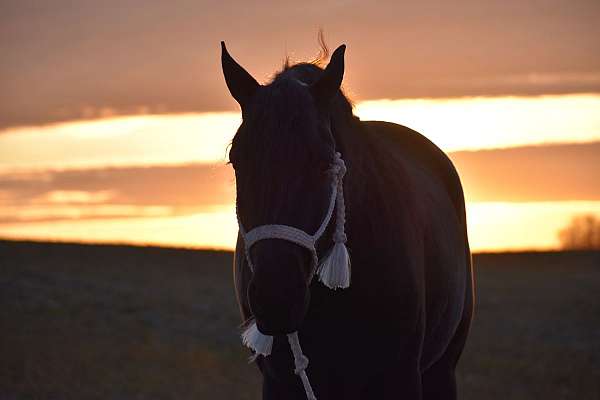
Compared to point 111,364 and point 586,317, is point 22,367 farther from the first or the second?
point 586,317

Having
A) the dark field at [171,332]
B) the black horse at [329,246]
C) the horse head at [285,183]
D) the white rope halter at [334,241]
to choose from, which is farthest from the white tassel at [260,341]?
the dark field at [171,332]

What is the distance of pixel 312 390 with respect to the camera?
5.24 meters

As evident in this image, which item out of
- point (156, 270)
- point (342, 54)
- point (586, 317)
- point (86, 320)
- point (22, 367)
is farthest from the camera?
point (156, 270)

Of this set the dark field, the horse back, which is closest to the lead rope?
the horse back

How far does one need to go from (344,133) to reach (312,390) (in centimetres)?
124

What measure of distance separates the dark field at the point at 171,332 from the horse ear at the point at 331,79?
8777 millimetres

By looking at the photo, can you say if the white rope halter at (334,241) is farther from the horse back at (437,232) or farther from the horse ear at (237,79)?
the horse back at (437,232)

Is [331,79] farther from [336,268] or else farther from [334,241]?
[336,268]

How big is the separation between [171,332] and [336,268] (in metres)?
14.3

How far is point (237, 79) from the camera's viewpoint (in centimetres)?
486

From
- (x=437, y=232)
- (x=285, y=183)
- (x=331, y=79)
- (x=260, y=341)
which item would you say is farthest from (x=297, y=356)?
(x=437, y=232)

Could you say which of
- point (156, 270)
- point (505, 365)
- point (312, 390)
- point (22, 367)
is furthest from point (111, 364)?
point (156, 270)

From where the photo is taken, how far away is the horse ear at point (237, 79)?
4844 millimetres

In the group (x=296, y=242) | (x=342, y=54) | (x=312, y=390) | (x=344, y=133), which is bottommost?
(x=312, y=390)
